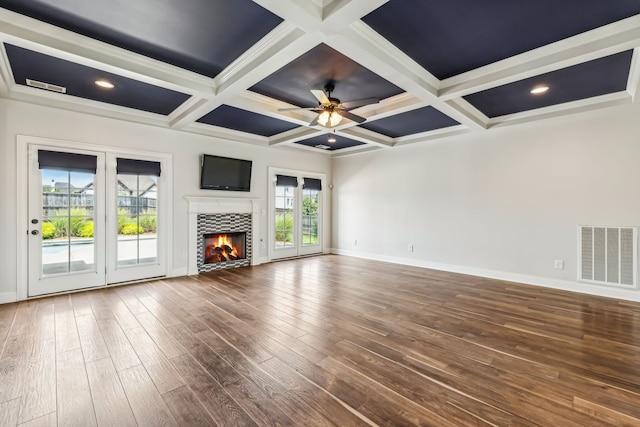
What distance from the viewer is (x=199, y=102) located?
4023 mm

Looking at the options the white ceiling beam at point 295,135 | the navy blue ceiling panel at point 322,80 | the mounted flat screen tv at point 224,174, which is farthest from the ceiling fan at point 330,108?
the mounted flat screen tv at point 224,174

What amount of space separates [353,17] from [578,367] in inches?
131

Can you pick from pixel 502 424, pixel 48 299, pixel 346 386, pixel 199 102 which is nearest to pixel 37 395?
pixel 346 386

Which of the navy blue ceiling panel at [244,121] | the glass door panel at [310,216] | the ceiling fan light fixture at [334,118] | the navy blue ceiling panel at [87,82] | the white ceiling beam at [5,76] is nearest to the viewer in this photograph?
the white ceiling beam at [5,76]

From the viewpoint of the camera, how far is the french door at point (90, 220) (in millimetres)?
3990

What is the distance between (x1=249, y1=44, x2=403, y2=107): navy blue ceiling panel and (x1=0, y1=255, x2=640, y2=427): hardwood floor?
9.40 feet

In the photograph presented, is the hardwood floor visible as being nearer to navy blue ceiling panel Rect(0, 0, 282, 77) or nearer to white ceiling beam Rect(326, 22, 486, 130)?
white ceiling beam Rect(326, 22, 486, 130)

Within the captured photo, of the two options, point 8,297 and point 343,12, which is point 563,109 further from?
point 8,297

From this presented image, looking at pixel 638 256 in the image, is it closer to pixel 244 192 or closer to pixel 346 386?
pixel 346 386

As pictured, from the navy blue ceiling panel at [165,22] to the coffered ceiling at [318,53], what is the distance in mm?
12

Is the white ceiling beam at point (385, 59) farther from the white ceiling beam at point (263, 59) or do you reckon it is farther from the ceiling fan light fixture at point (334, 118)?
the ceiling fan light fixture at point (334, 118)

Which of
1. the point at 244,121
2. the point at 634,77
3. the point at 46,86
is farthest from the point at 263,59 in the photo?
the point at 634,77

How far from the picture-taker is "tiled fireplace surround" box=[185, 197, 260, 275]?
5422 mm

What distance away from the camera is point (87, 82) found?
3555 millimetres
